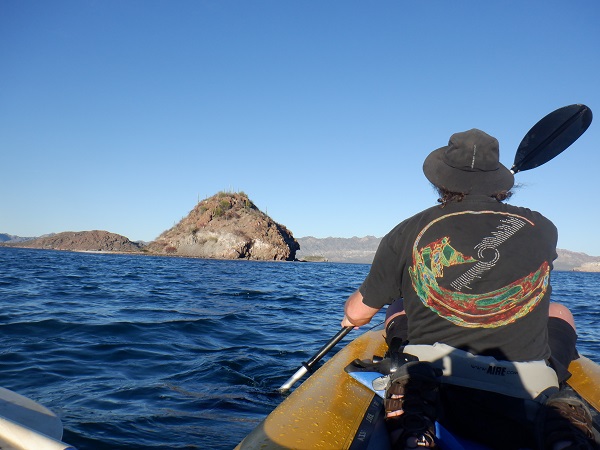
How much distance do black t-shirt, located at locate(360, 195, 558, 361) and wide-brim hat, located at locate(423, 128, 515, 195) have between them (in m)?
0.09

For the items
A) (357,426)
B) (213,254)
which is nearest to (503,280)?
(357,426)

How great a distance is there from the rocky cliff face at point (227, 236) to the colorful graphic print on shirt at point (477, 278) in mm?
69281

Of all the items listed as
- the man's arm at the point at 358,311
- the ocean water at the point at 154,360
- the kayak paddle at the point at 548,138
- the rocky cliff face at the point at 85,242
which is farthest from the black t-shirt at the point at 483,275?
the rocky cliff face at the point at 85,242

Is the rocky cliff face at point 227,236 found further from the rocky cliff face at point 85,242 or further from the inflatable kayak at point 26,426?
the inflatable kayak at point 26,426

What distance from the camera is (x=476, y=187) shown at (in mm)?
2113

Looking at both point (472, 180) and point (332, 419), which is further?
point (332, 419)

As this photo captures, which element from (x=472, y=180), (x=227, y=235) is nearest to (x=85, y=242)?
(x=227, y=235)

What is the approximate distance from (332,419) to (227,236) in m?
71.0

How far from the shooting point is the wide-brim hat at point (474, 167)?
2.11m

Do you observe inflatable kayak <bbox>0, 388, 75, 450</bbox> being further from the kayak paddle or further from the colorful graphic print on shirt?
the kayak paddle

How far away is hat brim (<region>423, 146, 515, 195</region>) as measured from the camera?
2.12m

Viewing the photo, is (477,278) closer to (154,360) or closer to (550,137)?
(550,137)

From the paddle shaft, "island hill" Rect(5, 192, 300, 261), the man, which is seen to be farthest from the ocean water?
"island hill" Rect(5, 192, 300, 261)

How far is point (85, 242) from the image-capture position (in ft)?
320
